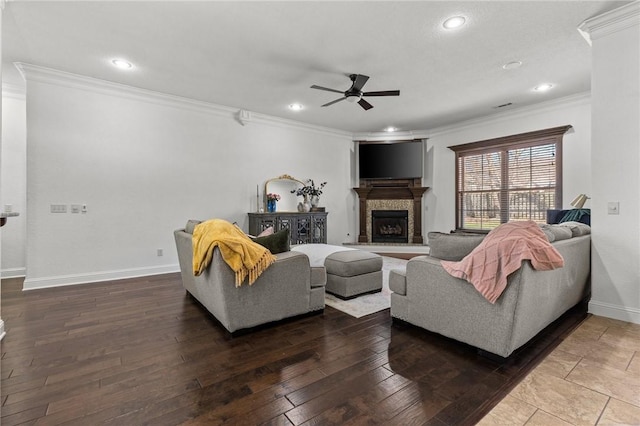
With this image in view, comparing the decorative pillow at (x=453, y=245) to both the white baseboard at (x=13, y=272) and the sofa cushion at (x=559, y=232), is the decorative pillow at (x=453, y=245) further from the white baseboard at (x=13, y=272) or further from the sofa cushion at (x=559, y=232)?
the white baseboard at (x=13, y=272)

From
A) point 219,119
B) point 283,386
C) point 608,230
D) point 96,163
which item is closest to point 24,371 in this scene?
point 283,386

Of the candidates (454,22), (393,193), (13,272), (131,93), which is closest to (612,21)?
(454,22)

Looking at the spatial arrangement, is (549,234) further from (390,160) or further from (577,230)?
(390,160)

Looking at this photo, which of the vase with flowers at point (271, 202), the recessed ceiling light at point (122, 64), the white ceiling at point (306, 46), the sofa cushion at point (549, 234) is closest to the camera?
the sofa cushion at point (549, 234)

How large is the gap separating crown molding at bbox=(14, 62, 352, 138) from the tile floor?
17.7 feet

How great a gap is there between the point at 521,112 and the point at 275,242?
217 inches

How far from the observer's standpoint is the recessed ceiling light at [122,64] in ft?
12.2

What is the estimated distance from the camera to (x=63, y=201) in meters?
4.12

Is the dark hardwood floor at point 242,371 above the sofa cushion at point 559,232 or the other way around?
the other way around

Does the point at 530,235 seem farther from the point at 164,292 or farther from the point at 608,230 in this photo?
the point at 164,292

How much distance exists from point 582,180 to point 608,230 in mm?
2622

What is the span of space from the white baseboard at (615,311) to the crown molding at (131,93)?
5.54m

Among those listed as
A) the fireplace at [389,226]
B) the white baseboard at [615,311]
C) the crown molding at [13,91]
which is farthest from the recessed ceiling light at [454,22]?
the crown molding at [13,91]

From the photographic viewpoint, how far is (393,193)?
7387mm
